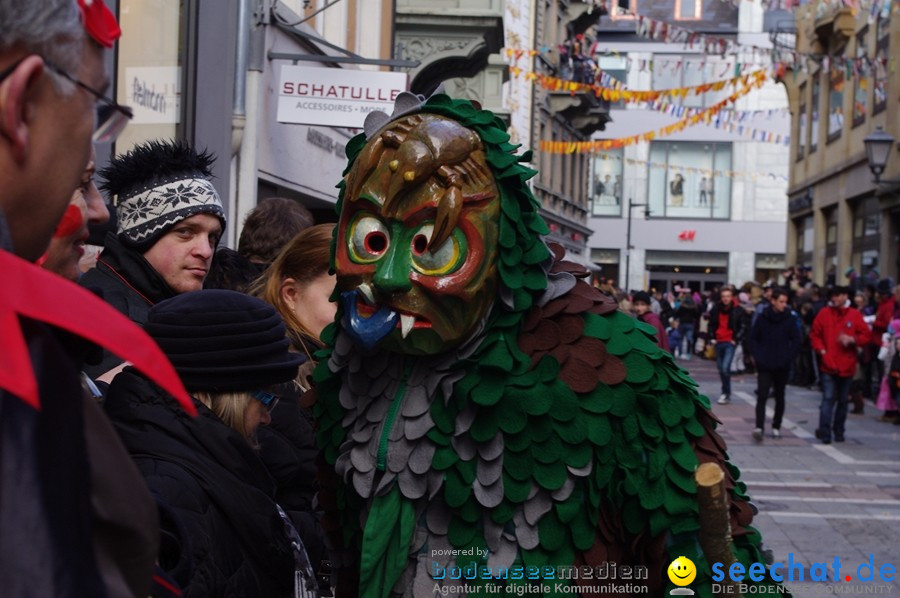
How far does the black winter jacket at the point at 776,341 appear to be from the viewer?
13.7 metres

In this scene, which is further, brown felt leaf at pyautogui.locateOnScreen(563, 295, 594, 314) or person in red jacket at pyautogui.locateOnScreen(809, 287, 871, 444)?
person in red jacket at pyautogui.locateOnScreen(809, 287, 871, 444)

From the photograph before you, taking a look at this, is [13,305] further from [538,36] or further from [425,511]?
[538,36]

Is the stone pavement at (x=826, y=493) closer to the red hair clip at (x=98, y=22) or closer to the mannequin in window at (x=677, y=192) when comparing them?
the red hair clip at (x=98, y=22)

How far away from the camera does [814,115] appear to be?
30047 mm

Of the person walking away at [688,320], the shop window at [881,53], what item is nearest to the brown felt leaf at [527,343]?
the shop window at [881,53]

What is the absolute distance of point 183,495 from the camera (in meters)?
2.19

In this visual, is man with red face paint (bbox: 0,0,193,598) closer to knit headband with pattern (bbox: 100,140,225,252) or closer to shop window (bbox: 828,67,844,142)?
knit headband with pattern (bbox: 100,140,225,252)

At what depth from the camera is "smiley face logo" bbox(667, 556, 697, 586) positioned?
2.53 metres

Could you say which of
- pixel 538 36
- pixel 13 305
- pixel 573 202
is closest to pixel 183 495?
pixel 13 305

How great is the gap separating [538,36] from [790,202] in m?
8.62

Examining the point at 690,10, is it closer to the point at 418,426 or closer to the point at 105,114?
the point at 418,426

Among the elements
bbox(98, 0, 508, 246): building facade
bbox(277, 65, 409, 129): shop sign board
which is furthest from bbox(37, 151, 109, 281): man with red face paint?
bbox(277, 65, 409, 129): shop sign board

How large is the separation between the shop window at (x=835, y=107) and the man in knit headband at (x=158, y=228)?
24.1 metres

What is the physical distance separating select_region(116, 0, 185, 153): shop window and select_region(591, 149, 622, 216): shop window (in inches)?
1635
